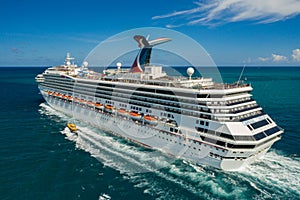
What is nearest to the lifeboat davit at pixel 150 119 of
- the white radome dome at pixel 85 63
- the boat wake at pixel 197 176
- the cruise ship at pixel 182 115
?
the cruise ship at pixel 182 115

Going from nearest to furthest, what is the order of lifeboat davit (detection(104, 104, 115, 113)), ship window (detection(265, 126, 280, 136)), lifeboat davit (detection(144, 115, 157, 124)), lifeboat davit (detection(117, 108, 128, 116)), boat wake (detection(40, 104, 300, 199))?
1. boat wake (detection(40, 104, 300, 199))
2. ship window (detection(265, 126, 280, 136))
3. lifeboat davit (detection(144, 115, 157, 124))
4. lifeboat davit (detection(117, 108, 128, 116))
5. lifeboat davit (detection(104, 104, 115, 113))

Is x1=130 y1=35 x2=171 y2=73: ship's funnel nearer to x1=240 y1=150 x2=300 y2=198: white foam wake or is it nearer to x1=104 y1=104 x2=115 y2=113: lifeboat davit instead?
x1=104 y1=104 x2=115 y2=113: lifeboat davit

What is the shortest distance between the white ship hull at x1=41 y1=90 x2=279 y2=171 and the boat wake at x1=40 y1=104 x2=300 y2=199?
944 mm

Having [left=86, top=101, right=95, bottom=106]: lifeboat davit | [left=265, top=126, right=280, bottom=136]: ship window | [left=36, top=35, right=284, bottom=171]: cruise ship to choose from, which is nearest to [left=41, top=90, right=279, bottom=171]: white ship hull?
[left=36, top=35, right=284, bottom=171]: cruise ship

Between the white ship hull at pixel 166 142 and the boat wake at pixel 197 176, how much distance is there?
944 millimetres

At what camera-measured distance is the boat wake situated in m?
22.0

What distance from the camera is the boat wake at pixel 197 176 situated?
72.1 ft

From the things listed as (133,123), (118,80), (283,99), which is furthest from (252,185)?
(283,99)

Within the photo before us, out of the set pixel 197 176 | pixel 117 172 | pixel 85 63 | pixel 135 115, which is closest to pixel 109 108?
pixel 135 115

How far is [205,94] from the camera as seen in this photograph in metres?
27.3

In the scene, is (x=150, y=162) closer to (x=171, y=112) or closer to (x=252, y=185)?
(x=171, y=112)

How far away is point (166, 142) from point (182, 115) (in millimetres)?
4502

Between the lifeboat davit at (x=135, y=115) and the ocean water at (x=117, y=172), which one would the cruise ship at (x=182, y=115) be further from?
the ocean water at (x=117, y=172)

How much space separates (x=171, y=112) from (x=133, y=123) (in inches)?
289
